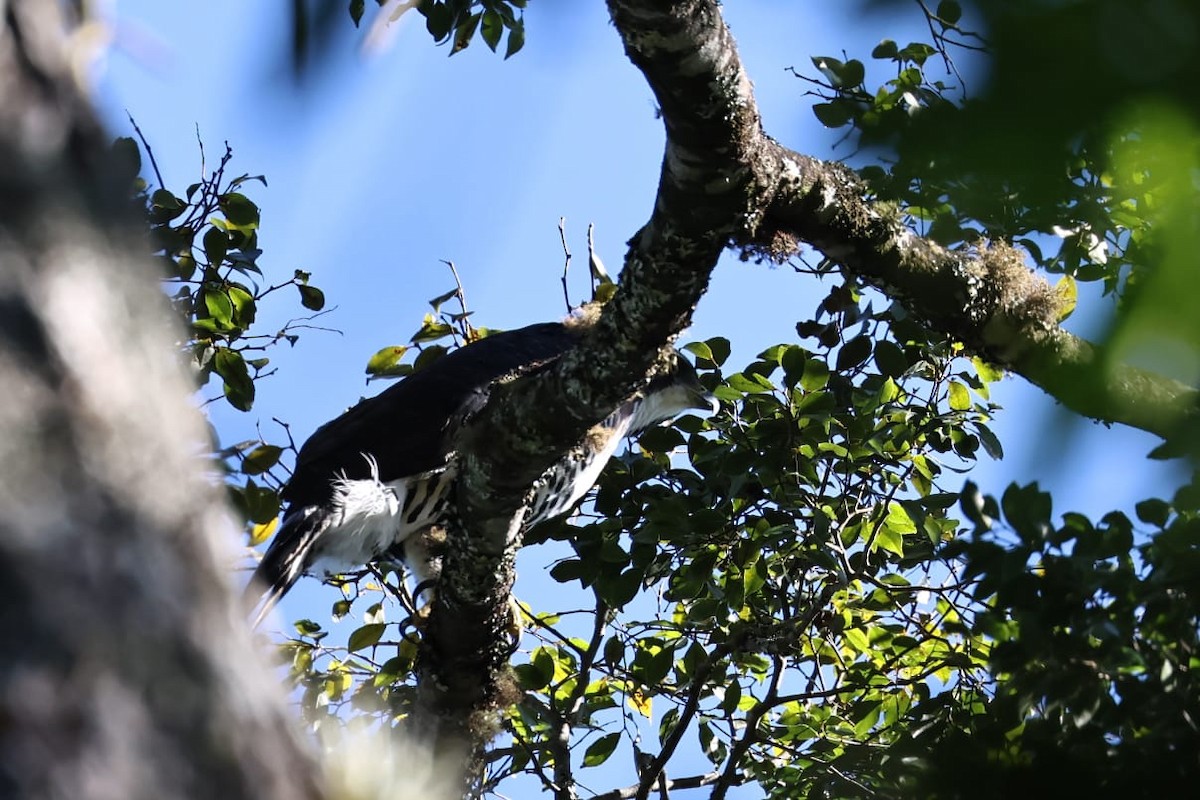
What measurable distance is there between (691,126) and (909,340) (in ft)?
4.10

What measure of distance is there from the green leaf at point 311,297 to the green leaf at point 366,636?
110cm

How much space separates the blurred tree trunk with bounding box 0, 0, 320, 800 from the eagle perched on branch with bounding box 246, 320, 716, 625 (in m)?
2.52

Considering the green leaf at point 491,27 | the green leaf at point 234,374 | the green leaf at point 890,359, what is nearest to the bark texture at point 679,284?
the green leaf at point 890,359

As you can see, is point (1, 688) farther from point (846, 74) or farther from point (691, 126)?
point (691, 126)

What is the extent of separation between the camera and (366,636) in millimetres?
3654

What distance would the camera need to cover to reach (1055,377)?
57cm

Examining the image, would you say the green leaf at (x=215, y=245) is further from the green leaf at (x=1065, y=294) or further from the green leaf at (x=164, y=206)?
the green leaf at (x=1065, y=294)

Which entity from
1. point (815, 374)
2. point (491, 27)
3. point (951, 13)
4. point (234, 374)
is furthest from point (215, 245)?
point (951, 13)

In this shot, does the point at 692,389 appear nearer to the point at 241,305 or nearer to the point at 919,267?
the point at 919,267

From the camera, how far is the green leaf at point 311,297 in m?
3.48

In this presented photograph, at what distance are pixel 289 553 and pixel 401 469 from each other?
1.56ft

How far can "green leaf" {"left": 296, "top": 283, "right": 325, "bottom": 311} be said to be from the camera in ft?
11.4

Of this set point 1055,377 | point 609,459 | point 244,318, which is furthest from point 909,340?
point 1055,377

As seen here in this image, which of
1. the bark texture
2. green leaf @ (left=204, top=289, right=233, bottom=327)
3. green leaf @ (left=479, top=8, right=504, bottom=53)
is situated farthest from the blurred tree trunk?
green leaf @ (left=479, top=8, right=504, bottom=53)
